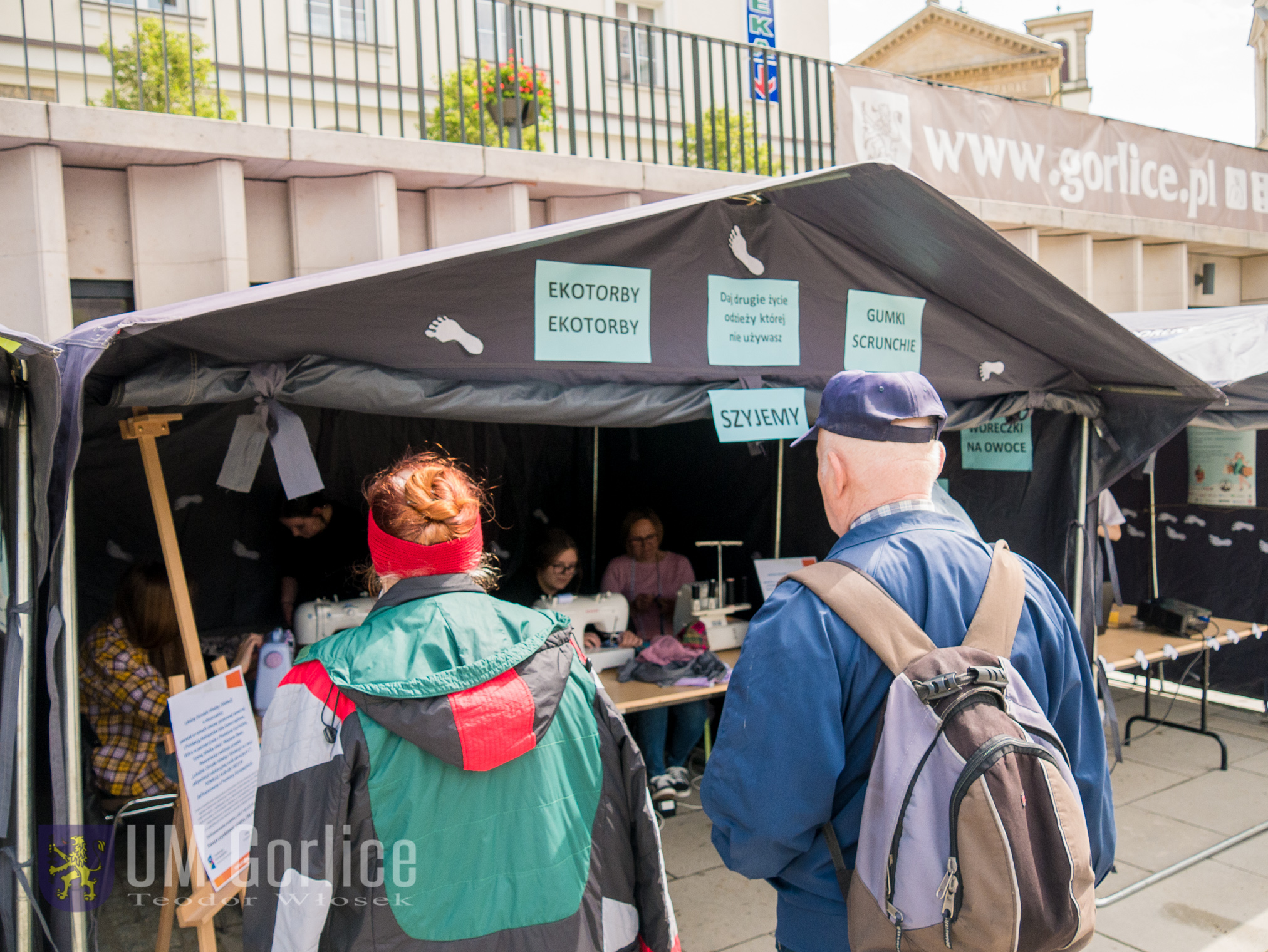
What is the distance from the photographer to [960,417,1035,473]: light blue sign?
4699 mm

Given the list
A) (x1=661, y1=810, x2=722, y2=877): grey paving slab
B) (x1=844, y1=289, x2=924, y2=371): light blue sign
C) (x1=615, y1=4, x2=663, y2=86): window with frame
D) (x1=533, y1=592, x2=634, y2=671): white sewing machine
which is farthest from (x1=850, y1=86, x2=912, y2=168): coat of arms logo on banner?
(x1=661, y1=810, x2=722, y2=877): grey paving slab

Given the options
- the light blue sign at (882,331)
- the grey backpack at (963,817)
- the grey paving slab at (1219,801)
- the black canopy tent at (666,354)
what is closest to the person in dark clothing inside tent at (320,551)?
the black canopy tent at (666,354)

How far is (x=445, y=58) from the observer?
1194cm

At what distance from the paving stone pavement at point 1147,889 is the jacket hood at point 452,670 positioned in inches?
88.5

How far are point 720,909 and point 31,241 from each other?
451 cm

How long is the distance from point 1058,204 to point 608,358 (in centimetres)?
679

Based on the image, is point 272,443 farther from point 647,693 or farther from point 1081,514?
point 1081,514

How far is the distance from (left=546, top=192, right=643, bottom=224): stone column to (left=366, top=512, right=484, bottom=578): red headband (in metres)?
4.76

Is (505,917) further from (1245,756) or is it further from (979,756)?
(1245,756)

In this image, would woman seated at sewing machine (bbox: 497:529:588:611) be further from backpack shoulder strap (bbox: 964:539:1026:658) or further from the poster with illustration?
the poster with illustration

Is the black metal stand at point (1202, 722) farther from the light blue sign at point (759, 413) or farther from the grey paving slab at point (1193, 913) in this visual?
the light blue sign at point (759, 413)

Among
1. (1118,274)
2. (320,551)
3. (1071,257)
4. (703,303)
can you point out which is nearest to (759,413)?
(703,303)

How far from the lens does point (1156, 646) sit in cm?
507

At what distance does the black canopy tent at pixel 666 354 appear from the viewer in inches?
98.8
